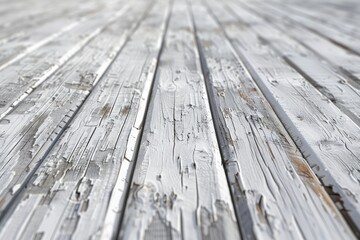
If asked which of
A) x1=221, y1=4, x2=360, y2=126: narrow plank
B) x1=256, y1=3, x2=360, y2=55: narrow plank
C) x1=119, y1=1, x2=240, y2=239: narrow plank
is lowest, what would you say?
x1=119, y1=1, x2=240, y2=239: narrow plank

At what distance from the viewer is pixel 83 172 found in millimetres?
710

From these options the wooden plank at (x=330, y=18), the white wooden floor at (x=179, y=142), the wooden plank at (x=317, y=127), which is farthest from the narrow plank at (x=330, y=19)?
the wooden plank at (x=317, y=127)

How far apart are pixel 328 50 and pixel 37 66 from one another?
1565 mm

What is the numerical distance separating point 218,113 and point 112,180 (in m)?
0.44

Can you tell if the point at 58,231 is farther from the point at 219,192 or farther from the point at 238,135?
the point at 238,135

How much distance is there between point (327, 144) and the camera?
815 millimetres

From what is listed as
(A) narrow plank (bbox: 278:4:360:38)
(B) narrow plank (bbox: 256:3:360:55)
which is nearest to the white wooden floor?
(B) narrow plank (bbox: 256:3:360:55)

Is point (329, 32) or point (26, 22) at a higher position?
A: point (26, 22)

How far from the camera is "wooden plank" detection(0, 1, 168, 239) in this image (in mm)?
579

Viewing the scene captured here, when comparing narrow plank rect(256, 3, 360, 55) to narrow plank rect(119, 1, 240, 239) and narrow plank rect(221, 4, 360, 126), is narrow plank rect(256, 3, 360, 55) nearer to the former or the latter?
narrow plank rect(221, 4, 360, 126)

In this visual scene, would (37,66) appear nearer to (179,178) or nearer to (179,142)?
(179,142)

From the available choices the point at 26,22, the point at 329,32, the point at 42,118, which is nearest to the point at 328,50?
the point at 329,32

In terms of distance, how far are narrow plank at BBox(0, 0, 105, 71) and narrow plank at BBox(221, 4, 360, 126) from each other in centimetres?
138

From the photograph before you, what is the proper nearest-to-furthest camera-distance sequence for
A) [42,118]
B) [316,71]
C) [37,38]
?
[42,118]
[316,71]
[37,38]
